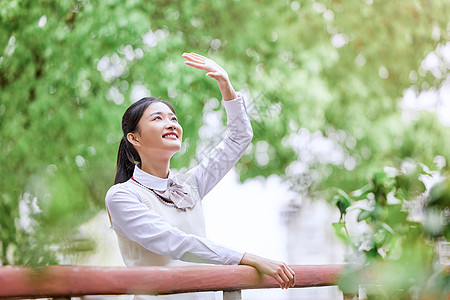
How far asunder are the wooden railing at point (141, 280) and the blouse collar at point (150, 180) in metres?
0.45

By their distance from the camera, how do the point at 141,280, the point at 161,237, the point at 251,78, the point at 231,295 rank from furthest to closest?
1. the point at 251,78
2. the point at 161,237
3. the point at 231,295
4. the point at 141,280

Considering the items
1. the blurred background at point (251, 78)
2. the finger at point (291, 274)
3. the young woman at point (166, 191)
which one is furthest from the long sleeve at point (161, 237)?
the blurred background at point (251, 78)

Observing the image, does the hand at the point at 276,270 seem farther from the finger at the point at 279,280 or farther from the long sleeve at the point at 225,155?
the long sleeve at the point at 225,155

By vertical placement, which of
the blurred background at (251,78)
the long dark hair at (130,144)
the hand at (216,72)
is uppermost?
the blurred background at (251,78)

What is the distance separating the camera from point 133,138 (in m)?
1.52

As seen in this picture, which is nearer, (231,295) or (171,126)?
(231,295)

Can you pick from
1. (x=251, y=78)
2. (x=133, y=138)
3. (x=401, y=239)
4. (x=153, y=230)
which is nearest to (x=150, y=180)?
(x=133, y=138)

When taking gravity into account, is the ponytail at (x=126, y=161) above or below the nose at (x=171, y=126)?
below

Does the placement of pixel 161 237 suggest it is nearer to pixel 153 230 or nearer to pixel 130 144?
pixel 153 230

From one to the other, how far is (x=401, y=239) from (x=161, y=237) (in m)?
0.66

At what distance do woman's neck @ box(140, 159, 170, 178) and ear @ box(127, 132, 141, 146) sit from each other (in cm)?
6

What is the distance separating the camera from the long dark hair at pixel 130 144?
1532 mm

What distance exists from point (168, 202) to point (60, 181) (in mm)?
984

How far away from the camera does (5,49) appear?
4844mm
